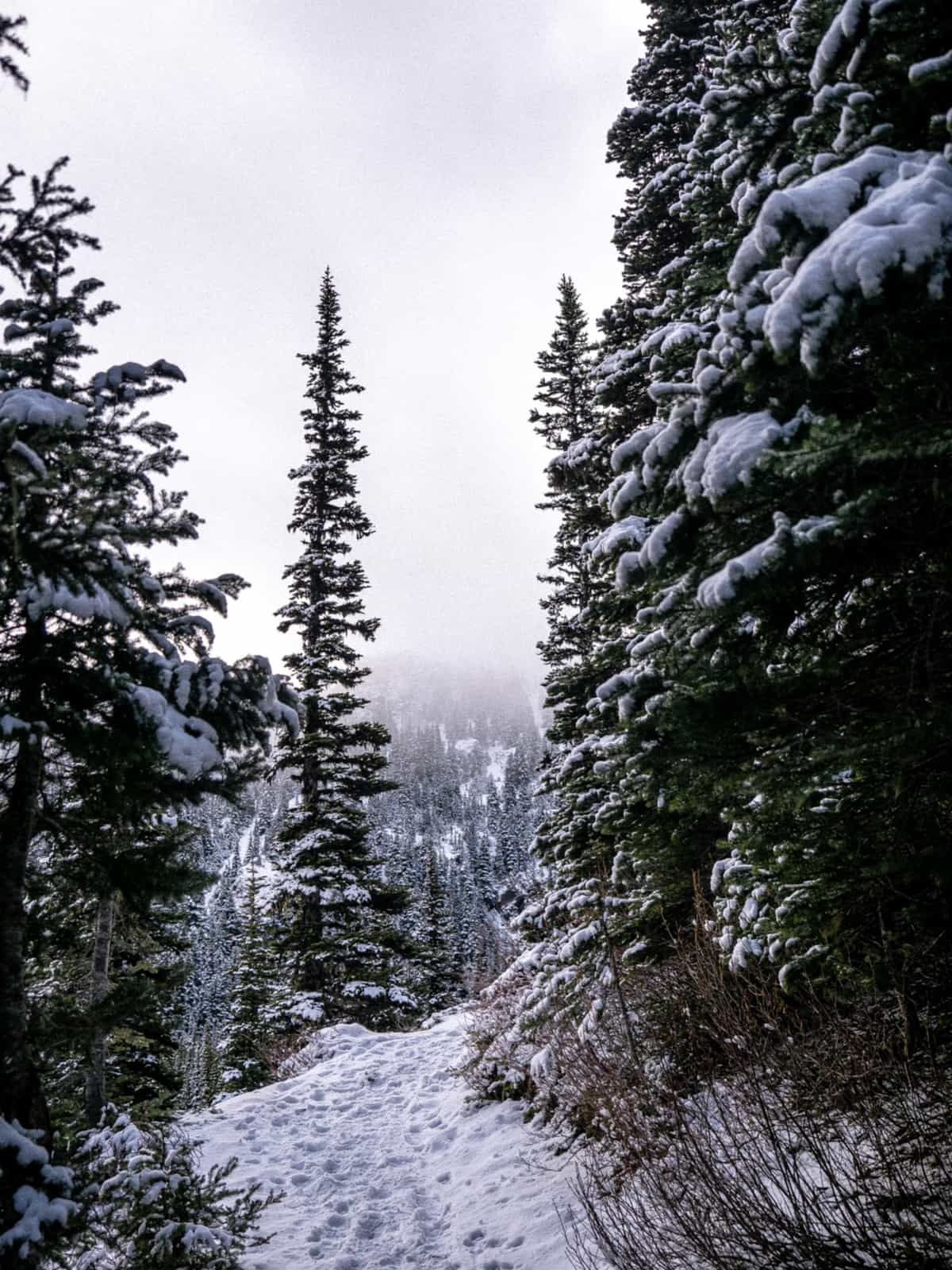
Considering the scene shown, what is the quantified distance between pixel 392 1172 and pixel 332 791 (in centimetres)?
1012

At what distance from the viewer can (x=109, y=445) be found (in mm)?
4289

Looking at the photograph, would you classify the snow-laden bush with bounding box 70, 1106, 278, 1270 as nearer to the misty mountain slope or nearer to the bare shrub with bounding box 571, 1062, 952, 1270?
the misty mountain slope

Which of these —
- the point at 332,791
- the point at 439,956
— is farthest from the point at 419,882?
the point at 332,791

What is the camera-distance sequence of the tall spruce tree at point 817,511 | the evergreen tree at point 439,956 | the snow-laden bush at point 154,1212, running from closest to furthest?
the tall spruce tree at point 817,511
the snow-laden bush at point 154,1212
the evergreen tree at point 439,956

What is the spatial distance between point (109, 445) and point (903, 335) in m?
4.40

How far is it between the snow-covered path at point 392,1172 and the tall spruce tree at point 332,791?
13.4 feet

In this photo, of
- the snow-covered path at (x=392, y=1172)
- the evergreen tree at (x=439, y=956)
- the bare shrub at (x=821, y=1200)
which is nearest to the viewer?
the bare shrub at (x=821, y=1200)

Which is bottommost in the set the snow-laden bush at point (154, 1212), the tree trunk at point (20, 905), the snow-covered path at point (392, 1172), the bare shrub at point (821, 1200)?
the snow-covered path at point (392, 1172)

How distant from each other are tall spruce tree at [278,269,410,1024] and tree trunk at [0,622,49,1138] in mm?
12780

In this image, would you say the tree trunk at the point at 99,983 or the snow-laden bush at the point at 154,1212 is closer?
the snow-laden bush at the point at 154,1212

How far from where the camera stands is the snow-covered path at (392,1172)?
18.7 ft

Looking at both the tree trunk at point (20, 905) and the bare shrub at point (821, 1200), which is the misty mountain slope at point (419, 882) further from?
the bare shrub at point (821, 1200)

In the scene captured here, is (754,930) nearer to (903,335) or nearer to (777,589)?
(777,589)

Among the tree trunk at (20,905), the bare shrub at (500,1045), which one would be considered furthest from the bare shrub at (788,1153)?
the bare shrub at (500,1045)
